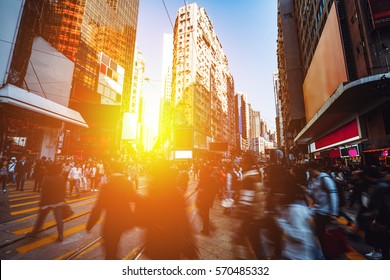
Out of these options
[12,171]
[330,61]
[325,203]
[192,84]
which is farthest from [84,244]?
[192,84]

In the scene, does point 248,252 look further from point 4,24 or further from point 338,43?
point 4,24

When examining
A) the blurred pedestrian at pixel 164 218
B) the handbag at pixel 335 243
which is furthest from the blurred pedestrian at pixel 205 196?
the handbag at pixel 335 243

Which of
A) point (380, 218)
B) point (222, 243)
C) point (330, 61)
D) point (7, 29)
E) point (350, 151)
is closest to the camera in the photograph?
point (380, 218)

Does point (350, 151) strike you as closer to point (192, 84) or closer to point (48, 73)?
point (48, 73)

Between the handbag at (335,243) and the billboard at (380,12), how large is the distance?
43.8 ft

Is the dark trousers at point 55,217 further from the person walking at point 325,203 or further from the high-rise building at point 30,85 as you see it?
the high-rise building at point 30,85

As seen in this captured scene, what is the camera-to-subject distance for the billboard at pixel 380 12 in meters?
9.47

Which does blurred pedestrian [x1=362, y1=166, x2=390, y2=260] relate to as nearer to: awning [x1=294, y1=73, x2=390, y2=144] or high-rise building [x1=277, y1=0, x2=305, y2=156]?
awning [x1=294, y1=73, x2=390, y2=144]

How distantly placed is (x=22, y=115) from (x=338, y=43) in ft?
74.7

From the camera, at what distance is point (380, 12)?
379 inches

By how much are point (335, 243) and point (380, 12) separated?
541 inches

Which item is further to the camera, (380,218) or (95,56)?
(95,56)

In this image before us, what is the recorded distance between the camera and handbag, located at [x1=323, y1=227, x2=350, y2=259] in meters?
2.46

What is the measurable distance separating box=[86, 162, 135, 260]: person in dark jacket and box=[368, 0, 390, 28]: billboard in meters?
15.1
